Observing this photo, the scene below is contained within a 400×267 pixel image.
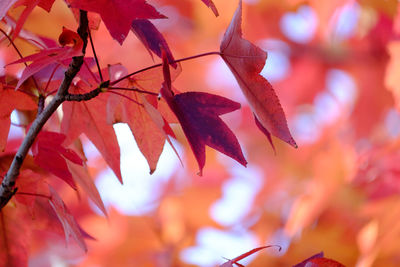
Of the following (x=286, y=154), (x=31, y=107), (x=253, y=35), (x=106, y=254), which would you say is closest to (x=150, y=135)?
(x=31, y=107)

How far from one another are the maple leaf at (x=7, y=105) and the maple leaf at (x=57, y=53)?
0.25ft

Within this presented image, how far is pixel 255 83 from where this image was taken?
39 centimetres

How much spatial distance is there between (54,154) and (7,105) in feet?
0.21

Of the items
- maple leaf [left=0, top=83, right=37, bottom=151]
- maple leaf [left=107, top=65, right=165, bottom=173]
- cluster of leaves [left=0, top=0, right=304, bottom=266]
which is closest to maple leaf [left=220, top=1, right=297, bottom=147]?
cluster of leaves [left=0, top=0, right=304, bottom=266]

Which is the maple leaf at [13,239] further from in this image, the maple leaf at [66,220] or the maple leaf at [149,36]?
the maple leaf at [149,36]

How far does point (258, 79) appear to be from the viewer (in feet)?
1.29

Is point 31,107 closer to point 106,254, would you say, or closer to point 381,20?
point 106,254

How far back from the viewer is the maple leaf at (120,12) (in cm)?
37

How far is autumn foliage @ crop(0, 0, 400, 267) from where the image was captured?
400mm

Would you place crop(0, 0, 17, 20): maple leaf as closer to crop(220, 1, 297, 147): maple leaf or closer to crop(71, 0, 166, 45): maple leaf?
crop(71, 0, 166, 45): maple leaf

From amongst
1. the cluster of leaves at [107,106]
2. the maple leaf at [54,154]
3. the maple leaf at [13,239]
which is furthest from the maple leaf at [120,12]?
the maple leaf at [13,239]

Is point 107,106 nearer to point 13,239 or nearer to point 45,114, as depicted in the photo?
point 45,114

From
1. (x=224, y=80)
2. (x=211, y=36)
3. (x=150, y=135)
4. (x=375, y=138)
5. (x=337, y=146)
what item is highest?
(x=224, y=80)

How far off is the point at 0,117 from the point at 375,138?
131 centimetres
